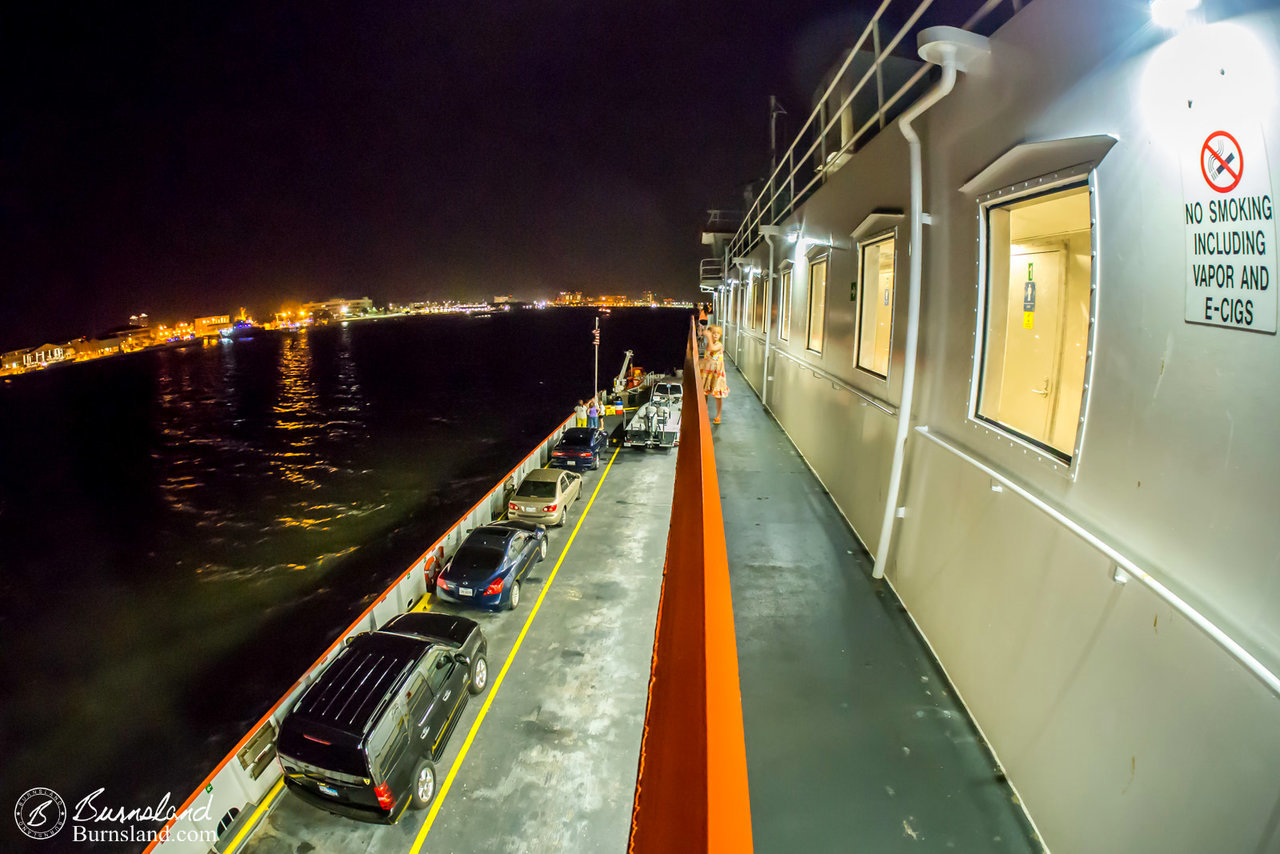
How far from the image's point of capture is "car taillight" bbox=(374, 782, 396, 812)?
7184mm

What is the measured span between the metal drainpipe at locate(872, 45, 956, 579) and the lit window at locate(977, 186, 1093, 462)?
22.2 inches

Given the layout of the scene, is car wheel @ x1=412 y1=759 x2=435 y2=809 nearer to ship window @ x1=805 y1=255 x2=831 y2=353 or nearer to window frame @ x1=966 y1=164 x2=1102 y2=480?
ship window @ x1=805 y1=255 x2=831 y2=353

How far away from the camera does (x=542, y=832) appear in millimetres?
7797

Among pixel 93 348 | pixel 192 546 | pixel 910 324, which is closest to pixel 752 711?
pixel 910 324

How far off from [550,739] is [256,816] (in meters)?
4.18

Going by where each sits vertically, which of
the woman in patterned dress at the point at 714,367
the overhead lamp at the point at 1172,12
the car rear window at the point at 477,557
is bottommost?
the car rear window at the point at 477,557

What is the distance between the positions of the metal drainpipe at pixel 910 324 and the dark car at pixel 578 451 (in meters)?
19.3

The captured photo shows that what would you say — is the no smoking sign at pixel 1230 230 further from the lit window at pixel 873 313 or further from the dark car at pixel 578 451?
the dark car at pixel 578 451

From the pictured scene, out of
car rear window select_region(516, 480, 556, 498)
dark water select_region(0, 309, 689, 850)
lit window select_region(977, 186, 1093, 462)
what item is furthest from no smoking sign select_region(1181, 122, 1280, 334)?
dark water select_region(0, 309, 689, 850)

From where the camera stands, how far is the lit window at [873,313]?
5.68m

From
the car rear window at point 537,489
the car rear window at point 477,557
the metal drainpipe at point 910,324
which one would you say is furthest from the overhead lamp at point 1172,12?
the car rear window at point 537,489

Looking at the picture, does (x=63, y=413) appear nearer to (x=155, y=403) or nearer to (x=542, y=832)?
(x=155, y=403)

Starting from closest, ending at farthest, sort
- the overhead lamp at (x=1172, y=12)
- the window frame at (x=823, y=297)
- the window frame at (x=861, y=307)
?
the overhead lamp at (x=1172, y=12) → the window frame at (x=861, y=307) → the window frame at (x=823, y=297)

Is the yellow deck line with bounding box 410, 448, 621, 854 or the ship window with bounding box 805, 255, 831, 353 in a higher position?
the ship window with bounding box 805, 255, 831, 353
